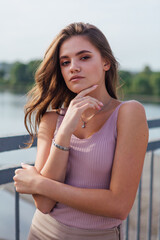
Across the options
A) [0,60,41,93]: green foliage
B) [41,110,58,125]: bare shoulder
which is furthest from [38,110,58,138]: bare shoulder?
[0,60,41,93]: green foliage

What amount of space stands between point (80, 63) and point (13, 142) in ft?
1.73

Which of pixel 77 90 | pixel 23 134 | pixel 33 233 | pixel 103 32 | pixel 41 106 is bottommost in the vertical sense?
pixel 33 233

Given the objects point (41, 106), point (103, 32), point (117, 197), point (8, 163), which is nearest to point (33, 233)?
point (8, 163)

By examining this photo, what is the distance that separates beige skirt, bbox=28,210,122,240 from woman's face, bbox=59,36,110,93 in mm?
631

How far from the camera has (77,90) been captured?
1458 mm

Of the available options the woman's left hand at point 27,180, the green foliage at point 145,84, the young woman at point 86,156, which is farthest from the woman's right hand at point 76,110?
the green foliage at point 145,84

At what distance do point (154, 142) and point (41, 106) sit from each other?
94 cm

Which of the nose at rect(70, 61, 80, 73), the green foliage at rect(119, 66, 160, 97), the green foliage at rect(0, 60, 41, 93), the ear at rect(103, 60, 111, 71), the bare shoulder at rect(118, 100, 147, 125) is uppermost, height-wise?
the nose at rect(70, 61, 80, 73)

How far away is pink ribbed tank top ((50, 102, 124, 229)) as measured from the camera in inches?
52.2

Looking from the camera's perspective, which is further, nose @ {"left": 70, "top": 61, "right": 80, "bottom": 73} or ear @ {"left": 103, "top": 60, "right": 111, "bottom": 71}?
ear @ {"left": 103, "top": 60, "right": 111, "bottom": 71}

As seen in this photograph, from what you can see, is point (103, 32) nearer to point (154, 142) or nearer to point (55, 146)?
point (55, 146)

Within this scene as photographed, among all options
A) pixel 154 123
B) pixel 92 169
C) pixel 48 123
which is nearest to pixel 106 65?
pixel 48 123

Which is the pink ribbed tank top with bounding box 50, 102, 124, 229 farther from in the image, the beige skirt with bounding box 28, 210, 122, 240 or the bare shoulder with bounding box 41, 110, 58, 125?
the bare shoulder with bounding box 41, 110, 58, 125

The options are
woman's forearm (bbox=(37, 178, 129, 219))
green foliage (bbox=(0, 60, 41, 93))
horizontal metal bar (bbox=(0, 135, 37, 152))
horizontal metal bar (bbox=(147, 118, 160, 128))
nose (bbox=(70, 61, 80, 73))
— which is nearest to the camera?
woman's forearm (bbox=(37, 178, 129, 219))
